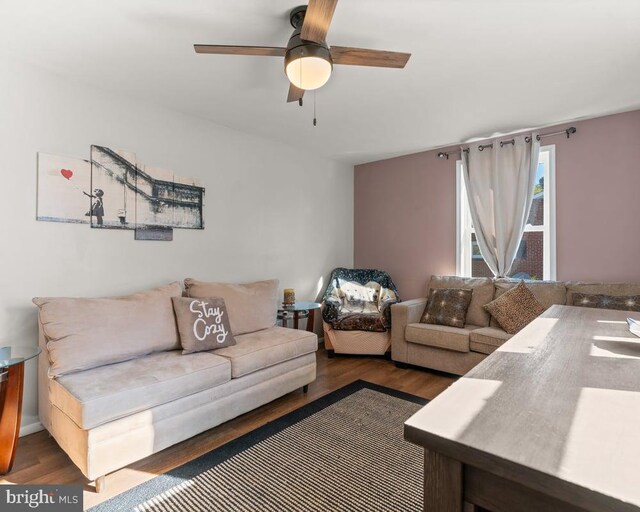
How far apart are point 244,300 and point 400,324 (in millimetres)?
1662

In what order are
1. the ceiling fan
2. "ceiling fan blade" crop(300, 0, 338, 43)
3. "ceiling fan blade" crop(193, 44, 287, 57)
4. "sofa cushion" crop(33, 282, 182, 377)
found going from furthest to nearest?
1. "sofa cushion" crop(33, 282, 182, 377)
2. "ceiling fan blade" crop(193, 44, 287, 57)
3. the ceiling fan
4. "ceiling fan blade" crop(300, 0, 338, 43)

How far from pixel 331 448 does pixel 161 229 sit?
218 cm

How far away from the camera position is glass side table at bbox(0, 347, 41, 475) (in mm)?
1896

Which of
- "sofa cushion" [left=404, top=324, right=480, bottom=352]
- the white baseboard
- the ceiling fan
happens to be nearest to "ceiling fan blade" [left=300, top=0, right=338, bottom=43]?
the ceiling fan

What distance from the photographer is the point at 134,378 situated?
201 cm

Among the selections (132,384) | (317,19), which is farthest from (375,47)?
(132,384)

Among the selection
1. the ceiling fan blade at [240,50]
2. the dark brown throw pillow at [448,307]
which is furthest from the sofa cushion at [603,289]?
the ceiling fan blade at [240,50]

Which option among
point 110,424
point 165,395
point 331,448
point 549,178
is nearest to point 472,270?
point 549,178

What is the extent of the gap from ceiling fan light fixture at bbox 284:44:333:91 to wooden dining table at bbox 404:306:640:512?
157 cm

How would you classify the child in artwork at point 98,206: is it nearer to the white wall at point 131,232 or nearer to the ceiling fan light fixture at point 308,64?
the white wall at point 131,232

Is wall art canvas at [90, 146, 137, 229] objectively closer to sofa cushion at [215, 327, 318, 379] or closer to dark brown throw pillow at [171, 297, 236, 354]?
dark brown throw pillow at [171, 297, 236, 354]

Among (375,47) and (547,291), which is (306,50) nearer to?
(375,47)

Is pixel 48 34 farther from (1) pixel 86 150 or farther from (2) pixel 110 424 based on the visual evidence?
(2) pixel 110 424

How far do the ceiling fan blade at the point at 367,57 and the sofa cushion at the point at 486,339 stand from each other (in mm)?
2376
